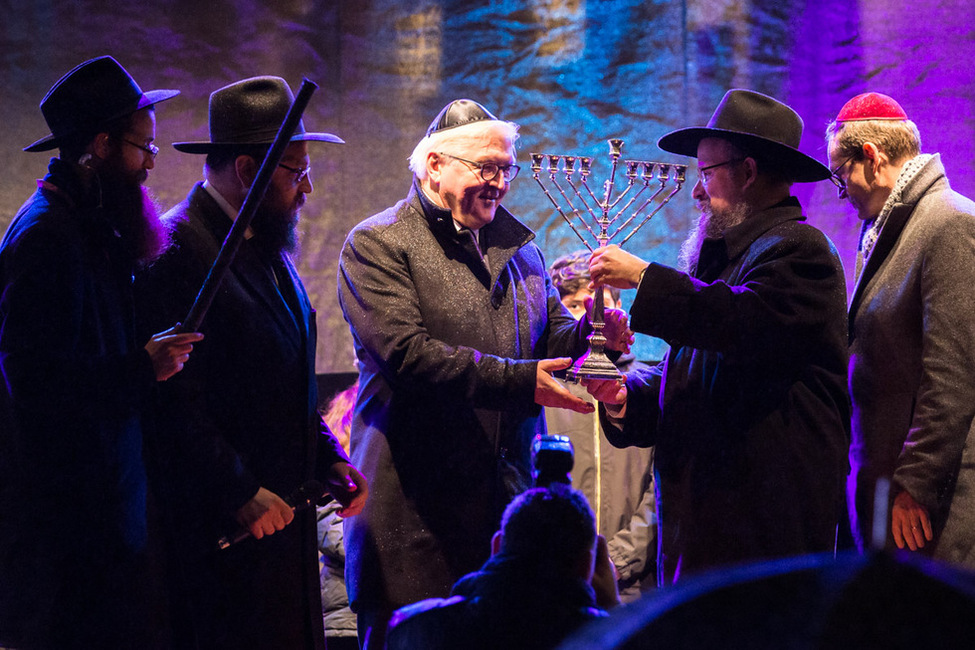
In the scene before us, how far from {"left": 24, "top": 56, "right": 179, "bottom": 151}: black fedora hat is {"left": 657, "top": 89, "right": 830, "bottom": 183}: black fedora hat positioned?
1.86 meters

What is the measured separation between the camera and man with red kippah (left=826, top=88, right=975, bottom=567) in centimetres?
315

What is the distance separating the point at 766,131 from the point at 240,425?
201 centimetres

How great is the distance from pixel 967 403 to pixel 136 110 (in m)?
2.90

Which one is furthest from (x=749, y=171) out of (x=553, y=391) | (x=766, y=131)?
(x=553, y=391)

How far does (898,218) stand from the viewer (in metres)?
3.48

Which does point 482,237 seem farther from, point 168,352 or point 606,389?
point 168,352

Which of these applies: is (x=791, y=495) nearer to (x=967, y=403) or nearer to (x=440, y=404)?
(x=967, y=403)

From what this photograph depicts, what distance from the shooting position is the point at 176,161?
5.40 m

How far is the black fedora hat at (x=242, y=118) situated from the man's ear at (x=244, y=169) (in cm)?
5

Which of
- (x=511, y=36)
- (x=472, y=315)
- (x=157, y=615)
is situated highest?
(x=511, y=36)

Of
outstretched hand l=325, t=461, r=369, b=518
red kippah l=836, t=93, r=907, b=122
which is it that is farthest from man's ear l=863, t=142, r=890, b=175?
outstretched hand l=325, t=461, r=369, b=518

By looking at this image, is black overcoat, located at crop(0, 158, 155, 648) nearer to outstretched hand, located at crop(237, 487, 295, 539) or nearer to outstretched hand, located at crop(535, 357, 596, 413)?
outstretched hand, located at crop(237, 487, 295, 539)

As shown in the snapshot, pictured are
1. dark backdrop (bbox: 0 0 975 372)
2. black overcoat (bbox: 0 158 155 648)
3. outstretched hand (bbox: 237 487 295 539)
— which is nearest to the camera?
black overcoat (bbox: 0 158 155 648)

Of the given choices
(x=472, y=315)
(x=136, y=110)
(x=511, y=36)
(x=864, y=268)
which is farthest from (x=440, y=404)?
(x=511, y=36)
